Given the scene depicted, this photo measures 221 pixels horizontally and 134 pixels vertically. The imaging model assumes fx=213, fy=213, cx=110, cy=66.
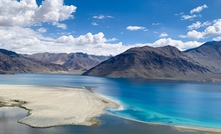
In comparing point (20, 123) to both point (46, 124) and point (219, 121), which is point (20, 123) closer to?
point (46, 124)

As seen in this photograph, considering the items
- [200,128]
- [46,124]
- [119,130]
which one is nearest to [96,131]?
[119,130]

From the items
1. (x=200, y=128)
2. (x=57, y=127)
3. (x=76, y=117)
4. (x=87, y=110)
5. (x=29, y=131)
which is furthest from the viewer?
(x=87, y=110)

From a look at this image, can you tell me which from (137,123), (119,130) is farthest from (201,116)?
(119,130)

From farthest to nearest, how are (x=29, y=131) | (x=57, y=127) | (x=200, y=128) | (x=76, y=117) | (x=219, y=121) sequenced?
1. (x=219, y=121)
2. (x=76, y=117)
3. (x=200, y=128)
4. (x=57, y=127)
5. (x=29, y=131)

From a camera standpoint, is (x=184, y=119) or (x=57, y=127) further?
(x=184, y=119)

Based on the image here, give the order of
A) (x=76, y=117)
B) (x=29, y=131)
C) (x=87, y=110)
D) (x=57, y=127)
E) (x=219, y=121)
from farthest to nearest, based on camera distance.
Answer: (x=87, y=110)
(x=219, y=121)
(x=76, y=117)
(x=57, y=127)
(x=29, y=131)

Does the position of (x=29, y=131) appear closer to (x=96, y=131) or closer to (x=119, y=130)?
(x=96, y=131)
